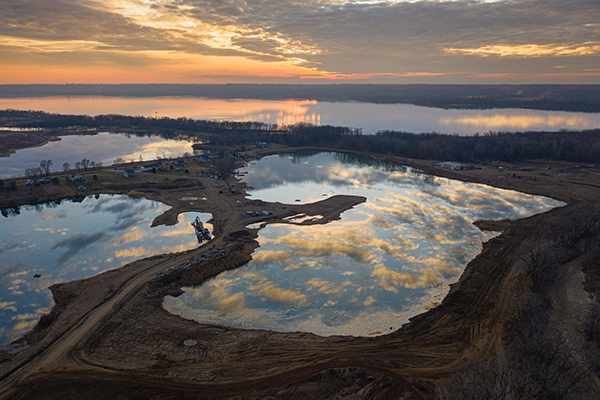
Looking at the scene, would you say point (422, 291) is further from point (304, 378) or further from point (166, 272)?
point (166, 272)

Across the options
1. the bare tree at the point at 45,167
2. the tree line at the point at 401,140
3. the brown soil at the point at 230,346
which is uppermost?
the tree line at the point at 401,140

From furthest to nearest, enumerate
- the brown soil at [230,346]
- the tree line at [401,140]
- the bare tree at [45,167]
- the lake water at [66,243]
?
the tree line at [401,140] < the bare tree at [45,167] < the lake water at [66,243] < the brown soil at [230,346]

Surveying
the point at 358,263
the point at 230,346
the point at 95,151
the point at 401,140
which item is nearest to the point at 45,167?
the point at 95,151

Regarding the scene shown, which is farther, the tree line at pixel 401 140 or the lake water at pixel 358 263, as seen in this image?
the tree line at pixel 401 140

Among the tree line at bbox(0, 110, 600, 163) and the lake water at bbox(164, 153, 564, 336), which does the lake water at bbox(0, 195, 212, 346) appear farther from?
the tree line at bbox(0, 110, 600, 163)

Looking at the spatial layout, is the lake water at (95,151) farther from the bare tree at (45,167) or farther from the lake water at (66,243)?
the lake water at (66,243)

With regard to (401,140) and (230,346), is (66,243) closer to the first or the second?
(230,346)

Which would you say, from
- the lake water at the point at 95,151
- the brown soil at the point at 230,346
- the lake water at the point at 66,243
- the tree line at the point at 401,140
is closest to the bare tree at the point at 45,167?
the lake water at the point at 95,151
